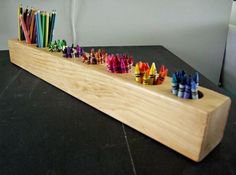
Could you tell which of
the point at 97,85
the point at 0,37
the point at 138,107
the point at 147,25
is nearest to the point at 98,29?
the point at 147,25

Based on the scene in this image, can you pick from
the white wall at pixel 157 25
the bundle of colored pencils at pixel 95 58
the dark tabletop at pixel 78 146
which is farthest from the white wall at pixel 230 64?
the bundle of colored pencils at pixel 95 58

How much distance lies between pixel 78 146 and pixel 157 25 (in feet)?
3.42

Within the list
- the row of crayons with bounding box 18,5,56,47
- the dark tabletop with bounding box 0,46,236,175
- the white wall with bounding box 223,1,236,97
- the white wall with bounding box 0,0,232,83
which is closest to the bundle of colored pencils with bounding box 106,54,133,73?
the dark tabletop with bounding box 0,46,236,175

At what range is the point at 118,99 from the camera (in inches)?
19.7

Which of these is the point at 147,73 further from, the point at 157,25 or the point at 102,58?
the point at 157,25

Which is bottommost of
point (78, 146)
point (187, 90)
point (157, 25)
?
point (78, 146)

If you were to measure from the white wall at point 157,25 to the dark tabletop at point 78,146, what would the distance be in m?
0.67

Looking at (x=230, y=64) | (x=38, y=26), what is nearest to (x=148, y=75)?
(x=38, y=26)

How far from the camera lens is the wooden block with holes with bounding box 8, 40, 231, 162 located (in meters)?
0.38

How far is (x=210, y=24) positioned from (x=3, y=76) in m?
1.17

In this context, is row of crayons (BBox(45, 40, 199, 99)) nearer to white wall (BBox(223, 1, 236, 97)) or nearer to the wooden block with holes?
the wooden block with holes

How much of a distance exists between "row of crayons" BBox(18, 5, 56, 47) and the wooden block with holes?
5.3 inches

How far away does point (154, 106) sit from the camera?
0.43 metres

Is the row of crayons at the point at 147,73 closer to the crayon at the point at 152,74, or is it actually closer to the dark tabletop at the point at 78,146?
the crayon at the point at 152,74
